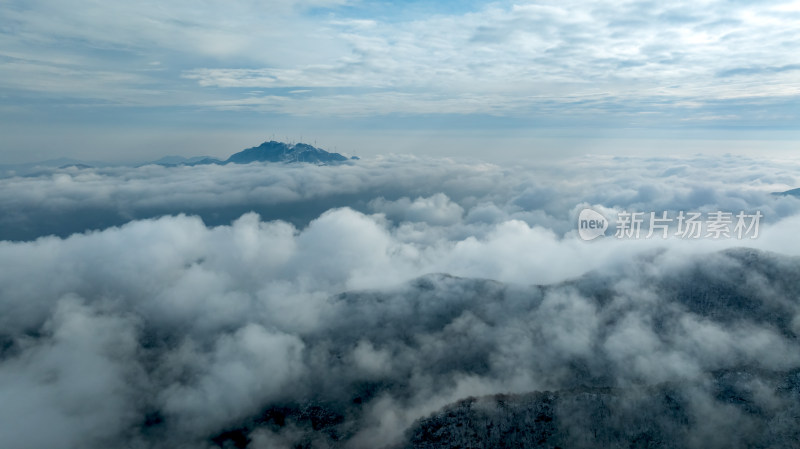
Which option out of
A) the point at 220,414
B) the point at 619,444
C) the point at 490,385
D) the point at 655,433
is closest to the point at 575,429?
the point at 619,444

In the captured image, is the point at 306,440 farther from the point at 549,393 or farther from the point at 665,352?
the point at 665,352

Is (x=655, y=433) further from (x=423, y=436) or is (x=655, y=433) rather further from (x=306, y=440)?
(x=306, y=440)

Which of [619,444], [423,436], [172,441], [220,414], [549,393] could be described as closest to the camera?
[619,444]

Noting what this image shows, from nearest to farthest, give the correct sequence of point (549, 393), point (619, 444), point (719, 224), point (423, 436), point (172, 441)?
point (719, 224)
point (619, 444)
point (423, 436)
point (549, 393)
point (172, 441)

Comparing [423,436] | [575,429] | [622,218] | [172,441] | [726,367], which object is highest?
[622,218]

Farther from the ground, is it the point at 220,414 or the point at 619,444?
the point at 619,444

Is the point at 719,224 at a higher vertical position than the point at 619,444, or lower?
higher

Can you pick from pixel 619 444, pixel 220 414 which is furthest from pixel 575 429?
pixel 220 414

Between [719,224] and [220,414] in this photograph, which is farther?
[220,414]

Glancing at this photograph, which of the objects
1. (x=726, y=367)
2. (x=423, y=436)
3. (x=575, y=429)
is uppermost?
(x=726, y=367)

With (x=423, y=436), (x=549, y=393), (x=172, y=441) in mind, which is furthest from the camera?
(x=172, y=441)
